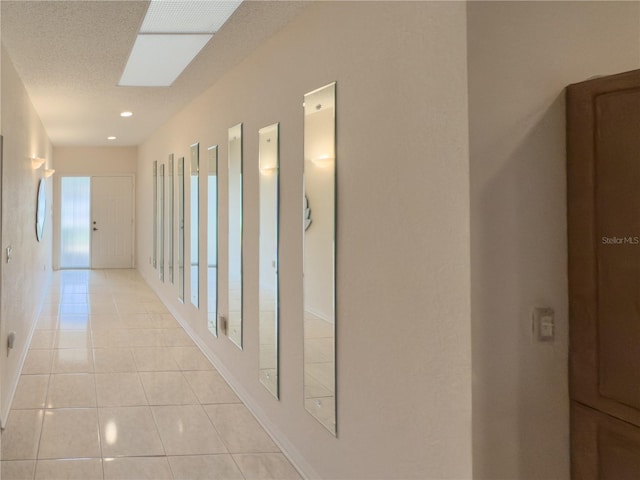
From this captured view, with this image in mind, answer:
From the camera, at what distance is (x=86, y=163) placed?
41.1ft

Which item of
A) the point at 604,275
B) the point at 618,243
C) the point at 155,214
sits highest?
the point at 155,214

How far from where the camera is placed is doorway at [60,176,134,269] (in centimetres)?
1275

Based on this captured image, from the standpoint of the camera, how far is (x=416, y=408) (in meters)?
2.19

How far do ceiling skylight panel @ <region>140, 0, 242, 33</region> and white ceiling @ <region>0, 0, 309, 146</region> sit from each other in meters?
0.06

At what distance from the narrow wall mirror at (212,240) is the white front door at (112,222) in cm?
773

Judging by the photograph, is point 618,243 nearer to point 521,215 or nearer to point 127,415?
point 521,215

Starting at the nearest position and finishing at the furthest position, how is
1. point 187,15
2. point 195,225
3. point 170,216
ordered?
point 187,15 → point 195,225 → point 170,216

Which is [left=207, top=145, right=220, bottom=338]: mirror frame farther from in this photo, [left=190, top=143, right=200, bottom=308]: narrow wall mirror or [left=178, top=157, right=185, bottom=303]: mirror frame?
[left=178, top=157, right=185, bottom=303]: mirror frame

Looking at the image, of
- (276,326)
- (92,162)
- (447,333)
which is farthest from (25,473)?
(92,162)

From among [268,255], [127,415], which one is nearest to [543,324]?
[268,255]

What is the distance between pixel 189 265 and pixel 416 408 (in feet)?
16.4

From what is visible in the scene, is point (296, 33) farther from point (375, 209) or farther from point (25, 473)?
point (25, 473)

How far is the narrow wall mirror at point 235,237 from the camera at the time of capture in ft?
15.2

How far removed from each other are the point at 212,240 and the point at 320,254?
2.79m
